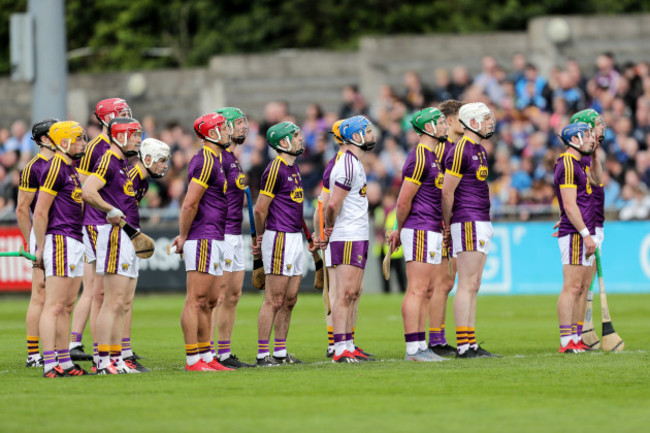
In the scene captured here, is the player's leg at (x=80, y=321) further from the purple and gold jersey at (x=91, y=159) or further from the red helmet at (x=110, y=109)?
the red helmet at (x=110, y=109)

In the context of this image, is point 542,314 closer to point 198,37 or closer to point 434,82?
point 434,82

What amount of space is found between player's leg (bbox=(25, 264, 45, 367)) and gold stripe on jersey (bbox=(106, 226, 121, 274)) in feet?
6.31

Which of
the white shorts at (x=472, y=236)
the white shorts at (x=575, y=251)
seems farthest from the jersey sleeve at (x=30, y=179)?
the white shorts at (x=575, y=251)

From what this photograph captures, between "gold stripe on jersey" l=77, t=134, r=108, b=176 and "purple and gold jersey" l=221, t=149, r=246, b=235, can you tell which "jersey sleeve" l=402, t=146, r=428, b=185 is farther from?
"gold stripe on jersey" l=77, t=134, r=108, b=176

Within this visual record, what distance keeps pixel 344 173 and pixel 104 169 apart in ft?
8.19

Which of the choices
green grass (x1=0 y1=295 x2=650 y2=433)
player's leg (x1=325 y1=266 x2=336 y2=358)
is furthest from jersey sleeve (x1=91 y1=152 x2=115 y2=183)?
player's leg (x1=325 y1=266 x2=336 y2=358)

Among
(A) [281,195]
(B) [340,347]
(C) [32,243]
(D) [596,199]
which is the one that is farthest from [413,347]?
(C) [32,243]

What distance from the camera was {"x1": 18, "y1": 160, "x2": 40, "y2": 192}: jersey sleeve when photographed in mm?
12594

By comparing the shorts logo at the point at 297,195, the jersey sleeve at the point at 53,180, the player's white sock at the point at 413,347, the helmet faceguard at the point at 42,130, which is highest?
the helmet faceguard at the point at 42,130

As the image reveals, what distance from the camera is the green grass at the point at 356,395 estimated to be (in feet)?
29.1

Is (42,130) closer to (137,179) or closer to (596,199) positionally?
(137,179)

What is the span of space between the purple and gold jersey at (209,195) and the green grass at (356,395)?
53.2 inches

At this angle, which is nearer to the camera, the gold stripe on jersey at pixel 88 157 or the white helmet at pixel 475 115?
the white helmet at pixel 475 115

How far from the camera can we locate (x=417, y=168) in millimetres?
12859
